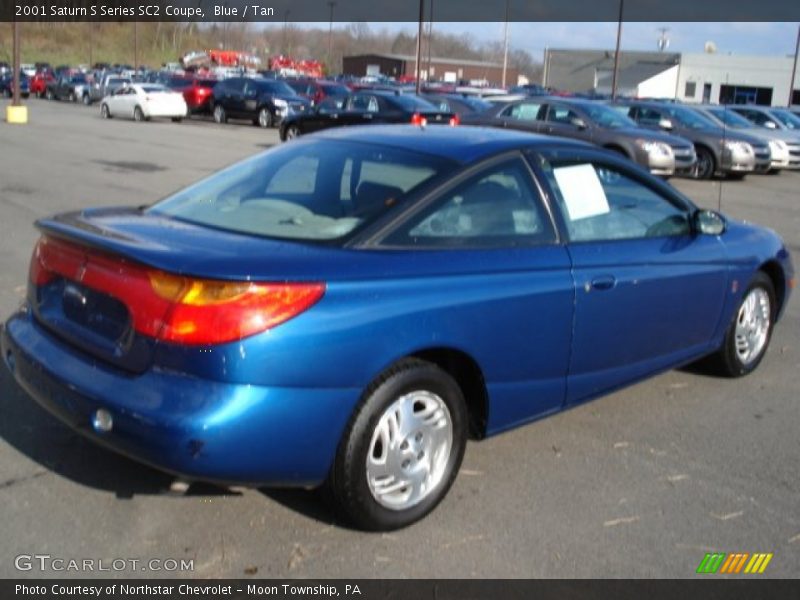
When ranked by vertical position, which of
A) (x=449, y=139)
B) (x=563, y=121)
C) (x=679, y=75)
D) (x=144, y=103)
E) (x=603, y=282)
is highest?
(x=679, y=75)

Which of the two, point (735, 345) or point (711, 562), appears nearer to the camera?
point (711, 562)

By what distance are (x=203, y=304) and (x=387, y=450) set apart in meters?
0.95

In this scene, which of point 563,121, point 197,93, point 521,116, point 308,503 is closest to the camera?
point 308,503

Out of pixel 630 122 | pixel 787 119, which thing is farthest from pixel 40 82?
pixel 630 122

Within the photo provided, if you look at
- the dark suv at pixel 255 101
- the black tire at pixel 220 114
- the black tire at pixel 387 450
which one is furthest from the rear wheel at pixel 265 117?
the black tire at pixel 387 450

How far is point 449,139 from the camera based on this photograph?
431 centimetres

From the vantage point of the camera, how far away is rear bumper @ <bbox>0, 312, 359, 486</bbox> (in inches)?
121

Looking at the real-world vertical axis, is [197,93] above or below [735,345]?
above

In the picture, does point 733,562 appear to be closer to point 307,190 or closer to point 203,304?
point 203,304

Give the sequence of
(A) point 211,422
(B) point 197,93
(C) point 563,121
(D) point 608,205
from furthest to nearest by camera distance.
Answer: (B) point 197,93, (C) point 563,121, (D) point 608,205, (A) point 211,422

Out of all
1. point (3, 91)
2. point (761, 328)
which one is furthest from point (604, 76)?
point (761, 328)

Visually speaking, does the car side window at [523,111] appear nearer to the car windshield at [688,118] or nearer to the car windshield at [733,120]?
the car windshield at [688,118]

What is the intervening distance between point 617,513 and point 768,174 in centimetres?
2093

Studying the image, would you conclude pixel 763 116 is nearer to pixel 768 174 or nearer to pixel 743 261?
pixel 768 174
